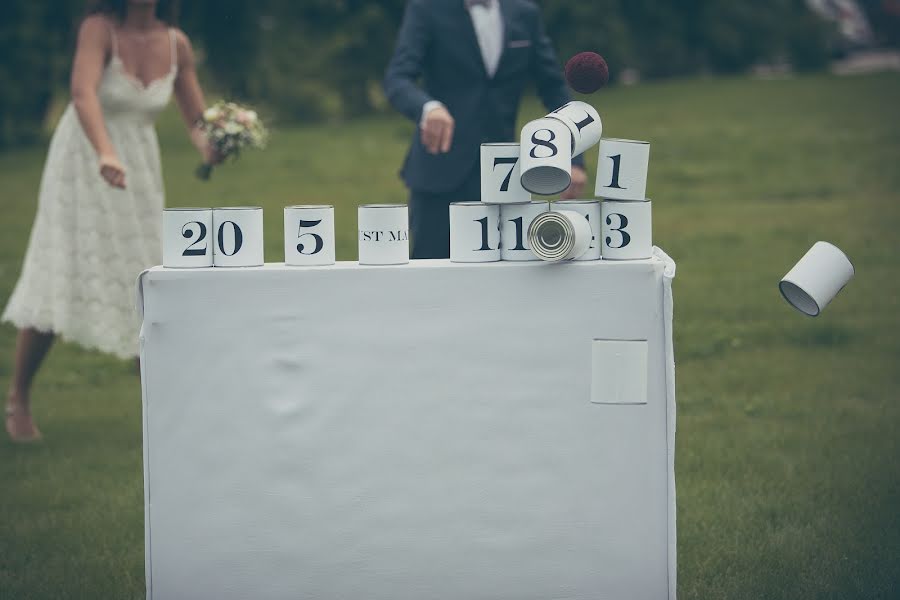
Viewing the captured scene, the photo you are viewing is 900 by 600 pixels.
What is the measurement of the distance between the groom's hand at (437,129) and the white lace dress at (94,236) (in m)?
1.67

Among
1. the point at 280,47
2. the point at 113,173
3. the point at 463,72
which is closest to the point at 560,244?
the point at 463,72

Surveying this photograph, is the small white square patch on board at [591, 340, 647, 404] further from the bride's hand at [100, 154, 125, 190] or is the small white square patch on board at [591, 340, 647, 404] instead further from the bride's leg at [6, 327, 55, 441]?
the bride's leg at [6, 327, 55, 441]

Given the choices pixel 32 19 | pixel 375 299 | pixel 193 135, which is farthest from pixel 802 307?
pixel 32 19

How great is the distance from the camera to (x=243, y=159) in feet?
52.7

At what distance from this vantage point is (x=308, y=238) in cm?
353

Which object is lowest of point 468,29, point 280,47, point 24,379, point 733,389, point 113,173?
point 733,389

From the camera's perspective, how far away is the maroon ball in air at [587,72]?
3639 millimetres

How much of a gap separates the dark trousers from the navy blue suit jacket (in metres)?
0.04

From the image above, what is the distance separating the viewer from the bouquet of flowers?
540 cm

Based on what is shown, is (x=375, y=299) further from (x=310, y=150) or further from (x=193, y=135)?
(x=310, y=150)

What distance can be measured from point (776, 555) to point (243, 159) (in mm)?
12553

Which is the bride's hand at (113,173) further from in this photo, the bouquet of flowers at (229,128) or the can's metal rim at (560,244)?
the can's metal rim at (560,244)

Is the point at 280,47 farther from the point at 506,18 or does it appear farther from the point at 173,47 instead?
the point at 506,18

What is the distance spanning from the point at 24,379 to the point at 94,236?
663 millimetres
